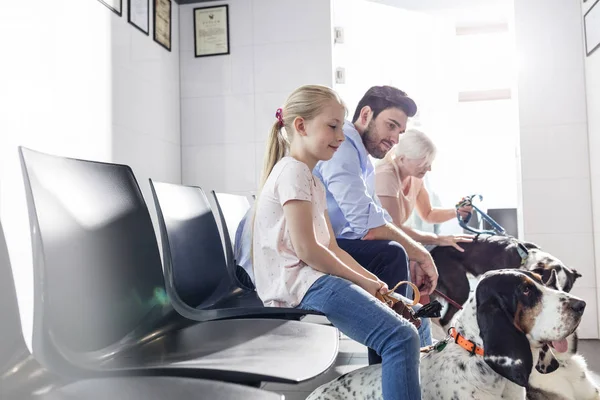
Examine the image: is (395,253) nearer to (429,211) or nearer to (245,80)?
(429,211)

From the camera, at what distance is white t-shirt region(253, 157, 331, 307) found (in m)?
1.39

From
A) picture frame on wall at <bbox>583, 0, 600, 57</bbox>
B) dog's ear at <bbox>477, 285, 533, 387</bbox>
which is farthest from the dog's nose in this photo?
picture frame on wall at <bbox>583, 0, 600, 57</bbox>

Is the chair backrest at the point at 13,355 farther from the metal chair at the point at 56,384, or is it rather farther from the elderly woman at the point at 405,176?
the elderly woman at the point at 405,176

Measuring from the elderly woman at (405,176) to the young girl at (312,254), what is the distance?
34.5 inches

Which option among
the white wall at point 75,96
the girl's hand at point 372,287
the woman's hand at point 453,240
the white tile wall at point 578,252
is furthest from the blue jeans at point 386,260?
the white tile wall at point 578,252

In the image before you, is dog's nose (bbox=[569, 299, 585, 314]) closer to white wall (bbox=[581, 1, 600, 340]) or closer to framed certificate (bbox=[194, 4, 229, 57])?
white wall (bbox=[581, 1, 600, 340])

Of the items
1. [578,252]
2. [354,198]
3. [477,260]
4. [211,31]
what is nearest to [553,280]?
[477,260]

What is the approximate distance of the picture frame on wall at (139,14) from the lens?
278 centimetres

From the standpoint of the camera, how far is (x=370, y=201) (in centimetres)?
192

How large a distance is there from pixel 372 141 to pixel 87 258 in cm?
138

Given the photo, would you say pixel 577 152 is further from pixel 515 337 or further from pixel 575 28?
pixel 515 337

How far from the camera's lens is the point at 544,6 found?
3219 mm

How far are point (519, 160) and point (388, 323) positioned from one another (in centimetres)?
242

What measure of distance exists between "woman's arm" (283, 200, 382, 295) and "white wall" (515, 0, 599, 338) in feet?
7.20
